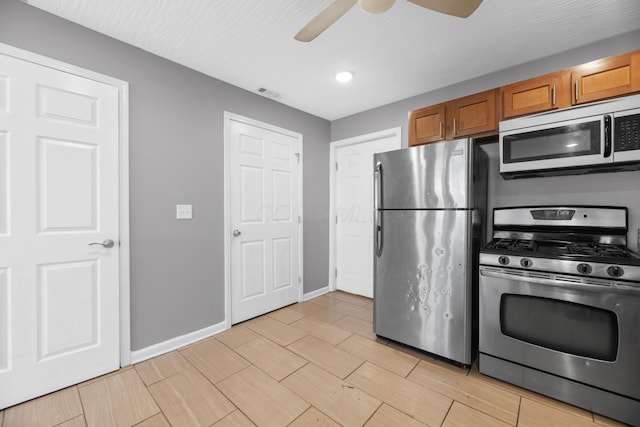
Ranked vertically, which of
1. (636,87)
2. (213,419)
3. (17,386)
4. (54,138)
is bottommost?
(213,419)

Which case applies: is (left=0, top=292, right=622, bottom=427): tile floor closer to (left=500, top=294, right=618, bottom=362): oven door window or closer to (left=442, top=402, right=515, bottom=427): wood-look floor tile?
(left=442, top=402, right=515, bottom=427): wood-look floor tile

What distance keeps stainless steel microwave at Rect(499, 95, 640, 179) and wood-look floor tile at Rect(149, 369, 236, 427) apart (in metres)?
2.68

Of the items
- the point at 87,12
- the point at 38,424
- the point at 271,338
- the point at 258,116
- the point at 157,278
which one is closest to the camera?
the point at 38,424

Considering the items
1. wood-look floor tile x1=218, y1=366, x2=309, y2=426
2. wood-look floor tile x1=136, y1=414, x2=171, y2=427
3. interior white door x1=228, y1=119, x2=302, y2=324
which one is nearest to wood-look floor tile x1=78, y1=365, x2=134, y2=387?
wood-look floor tile x1=136, y1=414, x2=171, y2=427

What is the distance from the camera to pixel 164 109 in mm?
2238


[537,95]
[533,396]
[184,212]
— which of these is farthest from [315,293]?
[537,95]

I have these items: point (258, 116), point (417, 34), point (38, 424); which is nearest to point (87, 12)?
point (258, 116)

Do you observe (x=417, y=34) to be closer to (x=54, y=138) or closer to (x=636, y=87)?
(x=636, y=87)

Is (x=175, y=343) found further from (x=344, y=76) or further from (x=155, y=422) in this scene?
(x=344, y=76)

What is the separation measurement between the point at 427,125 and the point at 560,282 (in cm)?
167

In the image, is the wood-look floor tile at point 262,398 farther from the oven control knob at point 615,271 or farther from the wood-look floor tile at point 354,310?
the oven control knob at point 615,271

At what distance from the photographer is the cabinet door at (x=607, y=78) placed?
169 centimetres

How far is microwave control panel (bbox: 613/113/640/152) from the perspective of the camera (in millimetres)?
1623

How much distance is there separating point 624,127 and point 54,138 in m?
3.70
